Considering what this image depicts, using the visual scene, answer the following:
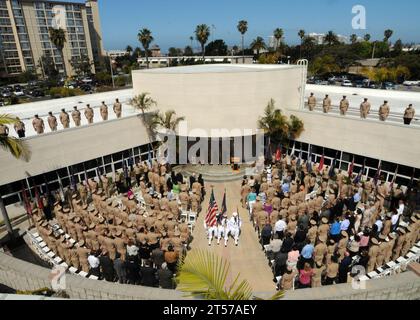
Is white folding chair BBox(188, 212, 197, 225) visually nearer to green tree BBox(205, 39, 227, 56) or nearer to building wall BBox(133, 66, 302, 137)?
building wall BBox(133, 66, 302, 137)

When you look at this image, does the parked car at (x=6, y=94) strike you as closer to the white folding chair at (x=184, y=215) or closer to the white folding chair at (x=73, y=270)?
the white folding chair at (x=184, y=215)

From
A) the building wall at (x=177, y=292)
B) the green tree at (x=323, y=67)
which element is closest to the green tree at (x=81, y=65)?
the green tree at (x=323, y=67)

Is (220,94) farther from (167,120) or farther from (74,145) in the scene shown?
(74,145)

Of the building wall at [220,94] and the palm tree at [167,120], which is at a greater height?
the building wall at [220,94]

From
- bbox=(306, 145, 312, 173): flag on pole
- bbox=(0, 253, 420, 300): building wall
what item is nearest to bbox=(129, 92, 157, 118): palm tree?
bbox=(306, 145, 312, 173): flag on pole

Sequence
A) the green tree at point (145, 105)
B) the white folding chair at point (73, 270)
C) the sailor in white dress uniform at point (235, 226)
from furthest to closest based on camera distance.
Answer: the green tree at point (145, 105), the sailor in white dress uniform at point (235, 226), the white folding chair at point (73, 270)

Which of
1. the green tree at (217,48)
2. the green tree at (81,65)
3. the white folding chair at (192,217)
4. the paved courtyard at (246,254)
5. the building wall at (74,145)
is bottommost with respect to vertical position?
the paved courtyard at (246,254)

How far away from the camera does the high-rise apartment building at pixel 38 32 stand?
3615 inches

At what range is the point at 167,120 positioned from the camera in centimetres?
2219

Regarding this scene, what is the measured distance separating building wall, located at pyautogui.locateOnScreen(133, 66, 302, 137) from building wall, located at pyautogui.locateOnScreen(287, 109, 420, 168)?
260cm

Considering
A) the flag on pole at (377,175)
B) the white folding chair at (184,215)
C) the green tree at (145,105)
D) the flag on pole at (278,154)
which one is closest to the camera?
the white folding chair at (184,215)

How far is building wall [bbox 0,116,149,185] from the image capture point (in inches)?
680

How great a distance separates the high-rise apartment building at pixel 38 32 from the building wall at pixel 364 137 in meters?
84.3
